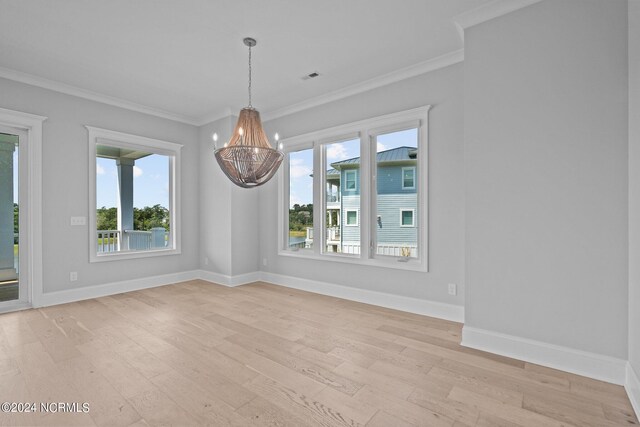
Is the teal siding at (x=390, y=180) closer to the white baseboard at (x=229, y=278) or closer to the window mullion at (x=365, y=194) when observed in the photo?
the window mullion at (x=365, y=194)

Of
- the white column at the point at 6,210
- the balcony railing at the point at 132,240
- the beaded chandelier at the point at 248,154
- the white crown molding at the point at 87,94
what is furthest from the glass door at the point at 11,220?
the beaded chandelier at the point at 248,154

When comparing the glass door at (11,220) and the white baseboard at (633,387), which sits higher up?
the glass door at (11,220)

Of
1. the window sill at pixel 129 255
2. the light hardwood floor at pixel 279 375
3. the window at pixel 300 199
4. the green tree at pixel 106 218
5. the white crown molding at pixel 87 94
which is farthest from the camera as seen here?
the window at pixel 300 199

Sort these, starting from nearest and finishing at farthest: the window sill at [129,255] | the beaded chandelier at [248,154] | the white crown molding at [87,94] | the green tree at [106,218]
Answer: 1. the beaded chandelier at [248,154]
2. the white crown molding at [87,94]
3. the window sill at [129,255]
4. the green tree at [106,218]

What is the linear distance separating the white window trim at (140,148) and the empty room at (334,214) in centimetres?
3

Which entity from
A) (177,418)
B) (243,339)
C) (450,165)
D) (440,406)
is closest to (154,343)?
(243,339)

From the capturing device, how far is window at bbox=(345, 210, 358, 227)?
4.44 meters

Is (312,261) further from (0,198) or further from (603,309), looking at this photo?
(0,198)

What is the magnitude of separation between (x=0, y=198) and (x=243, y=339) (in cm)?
357

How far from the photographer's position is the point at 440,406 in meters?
1.96

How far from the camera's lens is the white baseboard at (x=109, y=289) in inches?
162

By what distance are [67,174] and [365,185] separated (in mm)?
4017

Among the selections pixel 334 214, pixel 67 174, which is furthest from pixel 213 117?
pixel 334 214

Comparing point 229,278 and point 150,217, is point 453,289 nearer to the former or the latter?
point 229,278
